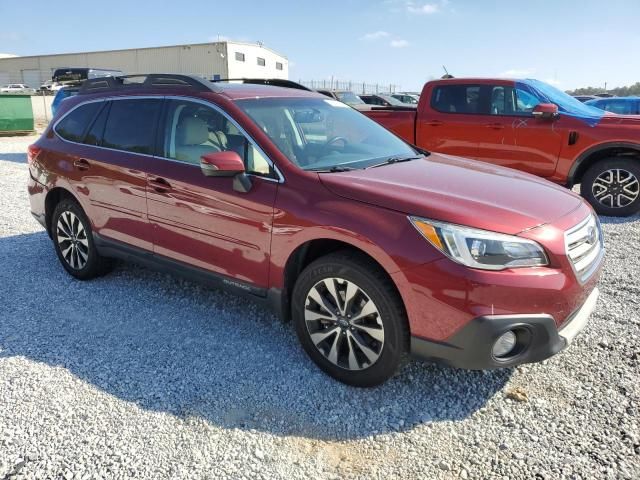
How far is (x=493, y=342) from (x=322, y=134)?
1.95 metres

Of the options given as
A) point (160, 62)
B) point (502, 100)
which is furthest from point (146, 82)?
point (160, 62)

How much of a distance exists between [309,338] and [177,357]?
0.92 meters

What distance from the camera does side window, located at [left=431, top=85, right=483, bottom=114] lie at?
7.60 metres

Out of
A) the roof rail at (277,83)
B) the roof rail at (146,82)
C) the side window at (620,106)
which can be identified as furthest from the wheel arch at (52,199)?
the side window at (620,106)

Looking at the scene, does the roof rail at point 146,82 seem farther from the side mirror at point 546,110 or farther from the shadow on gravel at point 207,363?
the side mirror at point 546,110

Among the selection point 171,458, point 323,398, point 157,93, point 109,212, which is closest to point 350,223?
point 323,398

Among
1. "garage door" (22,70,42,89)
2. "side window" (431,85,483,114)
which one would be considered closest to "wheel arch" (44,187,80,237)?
"side window" (431,85,483,114)

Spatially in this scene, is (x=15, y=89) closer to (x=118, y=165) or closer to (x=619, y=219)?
(x=118, y=165)

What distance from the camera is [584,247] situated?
112 inches

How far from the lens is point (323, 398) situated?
2900 millimetres

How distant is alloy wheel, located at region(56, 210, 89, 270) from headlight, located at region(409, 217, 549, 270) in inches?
131

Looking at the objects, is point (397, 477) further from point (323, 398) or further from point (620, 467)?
point (620, 467)

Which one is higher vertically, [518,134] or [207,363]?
[518,134]

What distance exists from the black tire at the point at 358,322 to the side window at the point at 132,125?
1.75m
